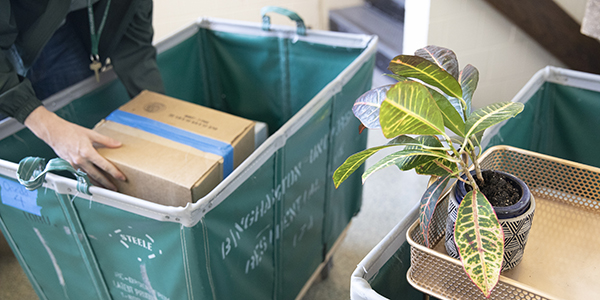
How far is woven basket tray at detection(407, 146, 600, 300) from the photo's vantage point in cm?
72

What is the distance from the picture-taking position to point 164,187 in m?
1.08

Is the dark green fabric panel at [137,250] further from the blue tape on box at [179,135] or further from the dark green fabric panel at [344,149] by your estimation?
the dark green fabric panel at [344,149]

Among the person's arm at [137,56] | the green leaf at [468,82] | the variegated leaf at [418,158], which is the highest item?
the green leaf at [468,82]

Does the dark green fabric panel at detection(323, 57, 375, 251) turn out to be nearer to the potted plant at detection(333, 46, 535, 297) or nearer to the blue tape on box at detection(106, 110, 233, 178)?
the blue tape on box at detection(106, 110, 233, 178)

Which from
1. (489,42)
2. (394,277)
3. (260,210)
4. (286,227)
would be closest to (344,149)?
(286,227)

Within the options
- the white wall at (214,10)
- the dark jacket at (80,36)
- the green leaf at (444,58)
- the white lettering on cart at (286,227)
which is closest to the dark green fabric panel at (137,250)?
the white lettering on cart at (286,227)

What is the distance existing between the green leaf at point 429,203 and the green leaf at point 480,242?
6 centimetres

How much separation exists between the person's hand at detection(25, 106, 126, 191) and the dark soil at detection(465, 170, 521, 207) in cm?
81

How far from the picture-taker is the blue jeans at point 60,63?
1492 millimetres

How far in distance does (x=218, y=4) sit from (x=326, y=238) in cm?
202

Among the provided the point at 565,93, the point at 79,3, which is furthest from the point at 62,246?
the point at 565,93

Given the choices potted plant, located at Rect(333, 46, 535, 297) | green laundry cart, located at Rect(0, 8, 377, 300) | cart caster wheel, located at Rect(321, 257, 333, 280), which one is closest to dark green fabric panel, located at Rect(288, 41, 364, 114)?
green laundry cart, located at Rect(0, 8, 377, 300)

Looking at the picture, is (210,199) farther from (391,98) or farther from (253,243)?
(391,98)

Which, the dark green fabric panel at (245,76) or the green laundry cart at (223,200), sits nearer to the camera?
the green laundry cart at (223,200)
